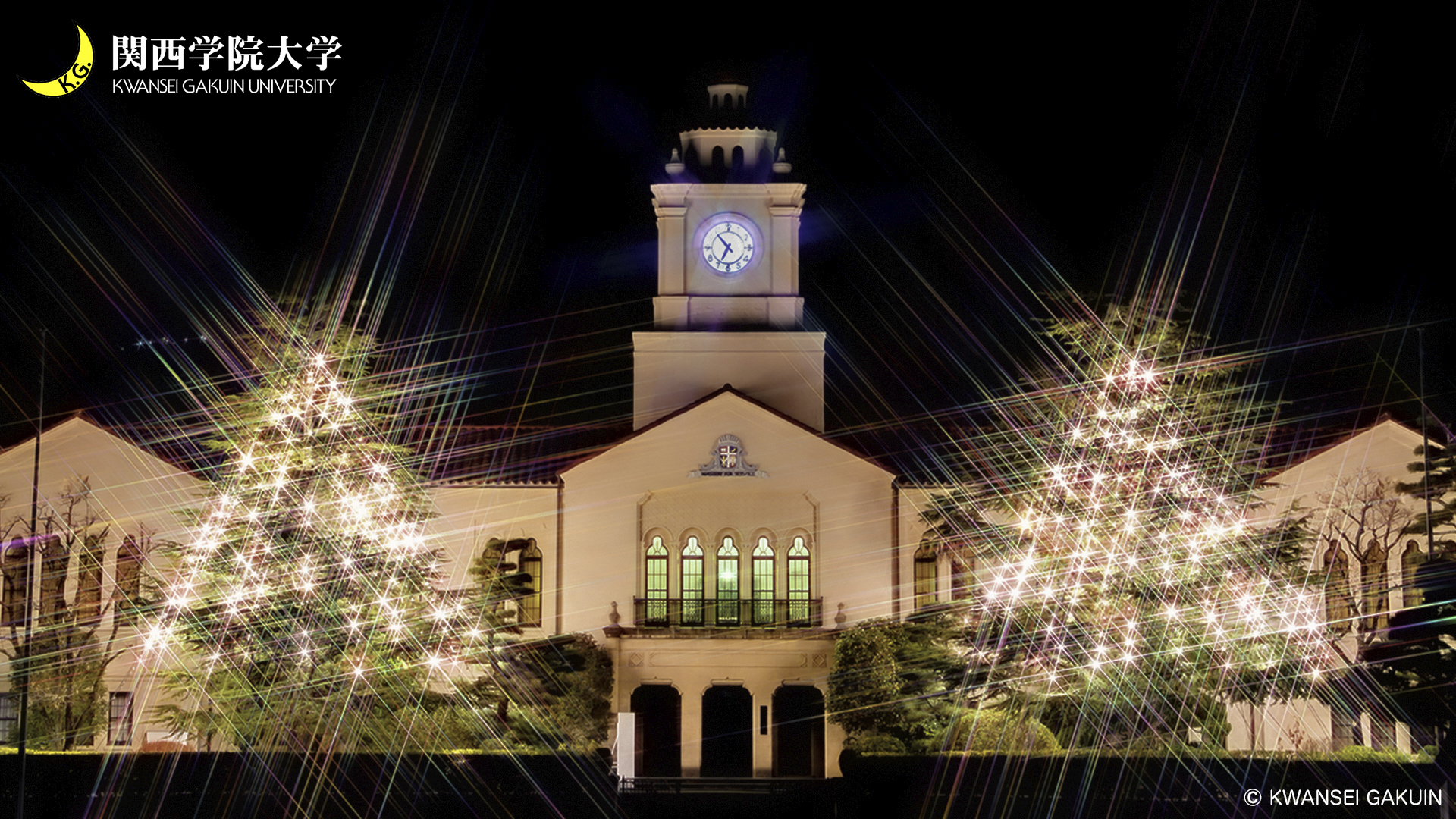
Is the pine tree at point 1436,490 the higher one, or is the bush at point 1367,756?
the pine tree at point 1436,490

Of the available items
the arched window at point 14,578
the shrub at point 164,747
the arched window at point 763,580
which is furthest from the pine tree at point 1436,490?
the arched window at point 14,578

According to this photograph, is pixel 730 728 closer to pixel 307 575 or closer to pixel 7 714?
pixel 307 575

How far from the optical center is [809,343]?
48.8m

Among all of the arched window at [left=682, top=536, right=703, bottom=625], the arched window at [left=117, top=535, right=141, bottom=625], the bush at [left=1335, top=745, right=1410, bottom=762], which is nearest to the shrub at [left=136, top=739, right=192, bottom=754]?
the arched window at [left=117, top=535, right=141, bottom=625]

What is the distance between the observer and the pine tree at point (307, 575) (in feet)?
114

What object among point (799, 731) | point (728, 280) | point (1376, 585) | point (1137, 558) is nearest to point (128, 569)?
point (799, 731)

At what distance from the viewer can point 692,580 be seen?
147 ft

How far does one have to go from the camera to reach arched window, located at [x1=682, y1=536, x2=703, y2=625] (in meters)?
44.4

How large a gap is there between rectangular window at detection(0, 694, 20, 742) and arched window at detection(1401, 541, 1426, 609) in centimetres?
3367

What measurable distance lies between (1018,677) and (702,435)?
40.9 feet

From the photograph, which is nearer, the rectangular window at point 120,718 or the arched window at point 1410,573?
the arched window at point 1410,573

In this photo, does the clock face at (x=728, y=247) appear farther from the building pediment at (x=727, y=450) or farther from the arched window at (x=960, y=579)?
the arched window at (x=960, y=579)

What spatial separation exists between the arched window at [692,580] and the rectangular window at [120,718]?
47.5 ft

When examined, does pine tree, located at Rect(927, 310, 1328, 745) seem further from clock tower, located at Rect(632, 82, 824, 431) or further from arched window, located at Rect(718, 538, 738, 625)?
clock tower, located at Rect(632, 82, 824, 431)
